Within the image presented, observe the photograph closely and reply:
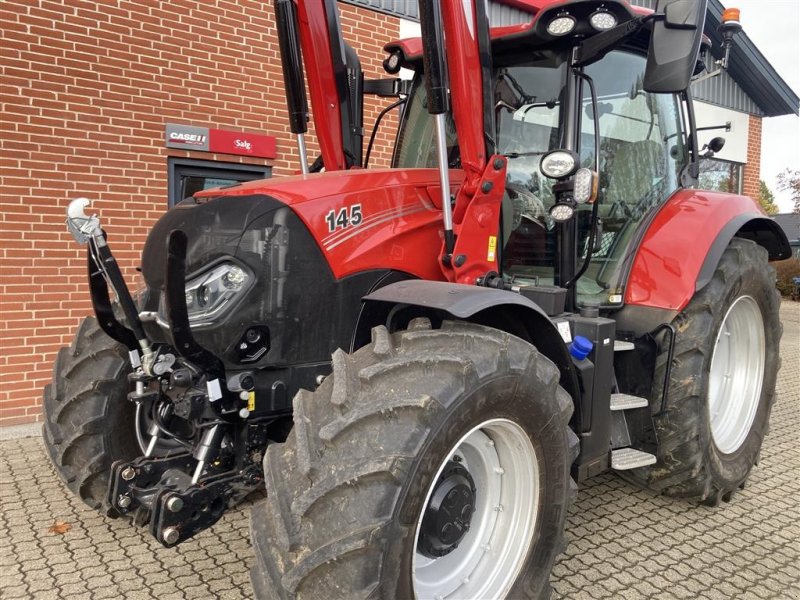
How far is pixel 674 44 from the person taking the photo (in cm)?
258

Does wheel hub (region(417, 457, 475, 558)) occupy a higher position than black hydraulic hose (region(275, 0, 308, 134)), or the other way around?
black hydraulic hose (region(275, 0, 308, 134))

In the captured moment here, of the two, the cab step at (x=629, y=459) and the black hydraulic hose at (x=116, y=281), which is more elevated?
the black hydraulic hose at (x=116, y=281)

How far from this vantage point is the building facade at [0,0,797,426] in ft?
16.1

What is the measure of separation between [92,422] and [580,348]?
7.30 ft

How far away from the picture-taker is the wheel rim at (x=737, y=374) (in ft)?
12.4

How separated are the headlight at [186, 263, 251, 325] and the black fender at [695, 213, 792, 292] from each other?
7.51ft

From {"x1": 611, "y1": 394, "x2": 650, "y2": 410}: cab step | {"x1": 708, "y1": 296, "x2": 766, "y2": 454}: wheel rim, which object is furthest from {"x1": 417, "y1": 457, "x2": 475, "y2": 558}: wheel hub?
{"x1": 708, "y1": 296, "x2": 766, "y2": 454}: wheel rim

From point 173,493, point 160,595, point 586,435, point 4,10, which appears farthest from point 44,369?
point 586,435

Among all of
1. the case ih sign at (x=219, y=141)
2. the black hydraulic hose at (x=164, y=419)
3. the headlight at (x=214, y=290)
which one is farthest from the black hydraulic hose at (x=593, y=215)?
the case ih sign at (x=219, y=141)

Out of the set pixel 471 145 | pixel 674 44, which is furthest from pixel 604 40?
pixel 471 145

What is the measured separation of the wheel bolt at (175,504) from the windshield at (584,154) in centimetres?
191

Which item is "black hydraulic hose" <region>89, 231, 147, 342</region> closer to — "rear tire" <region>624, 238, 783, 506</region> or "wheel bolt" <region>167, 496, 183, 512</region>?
"wheel bolt" <region>167, 496, 183, 512</region>

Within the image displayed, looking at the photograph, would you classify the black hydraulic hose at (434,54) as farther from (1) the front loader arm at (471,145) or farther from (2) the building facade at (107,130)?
(2) the building facade at (107,130)

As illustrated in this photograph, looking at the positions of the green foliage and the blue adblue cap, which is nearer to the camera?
the blue adblue cap
